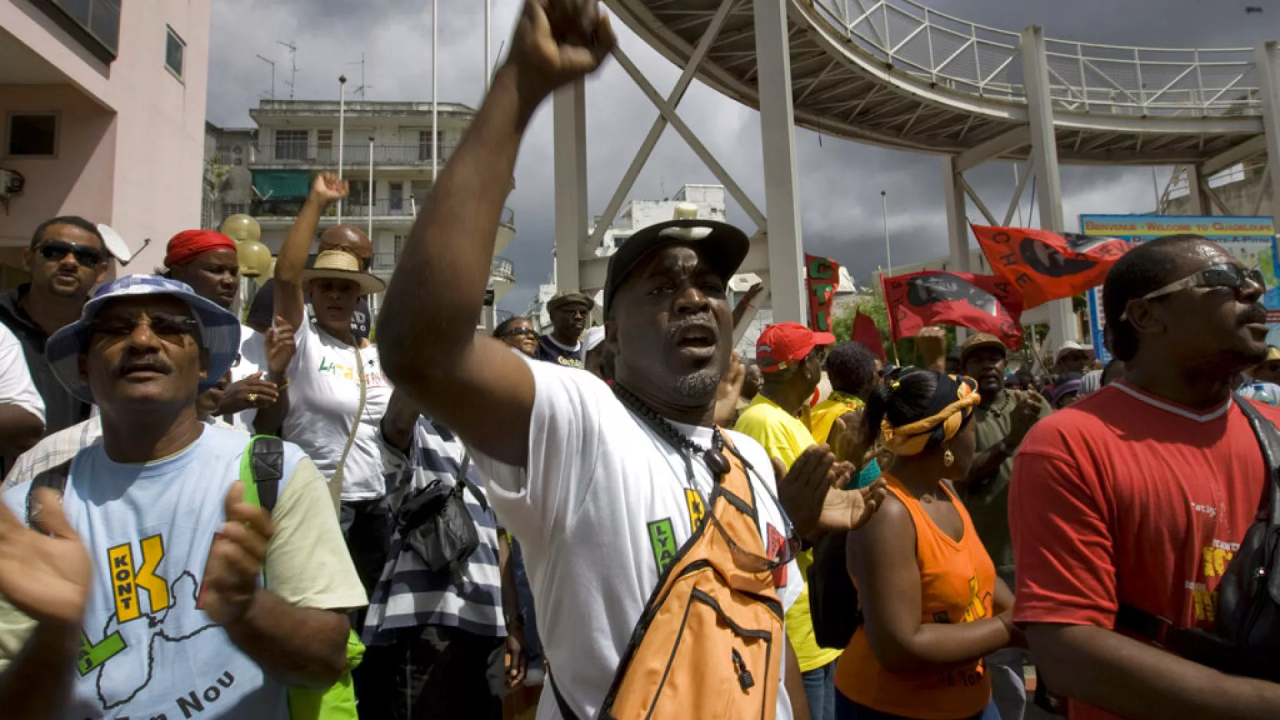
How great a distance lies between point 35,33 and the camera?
34.0 ft

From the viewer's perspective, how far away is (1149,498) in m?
1.85

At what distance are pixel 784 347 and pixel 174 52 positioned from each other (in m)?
14.2

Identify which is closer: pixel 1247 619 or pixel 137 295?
pixel 1247 619

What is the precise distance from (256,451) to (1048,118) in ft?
61.3

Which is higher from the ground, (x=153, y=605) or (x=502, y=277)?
(x=502, y=277)

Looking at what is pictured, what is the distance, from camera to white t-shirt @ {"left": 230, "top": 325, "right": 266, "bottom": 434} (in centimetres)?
365

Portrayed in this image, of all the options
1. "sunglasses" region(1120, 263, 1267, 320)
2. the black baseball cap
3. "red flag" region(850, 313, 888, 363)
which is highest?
"red flag" region(850, 313, 888, 363)

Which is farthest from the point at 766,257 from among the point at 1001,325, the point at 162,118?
the point at 162,118

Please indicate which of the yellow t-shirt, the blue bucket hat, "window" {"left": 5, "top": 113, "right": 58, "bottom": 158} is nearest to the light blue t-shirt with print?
the blue bucket hat

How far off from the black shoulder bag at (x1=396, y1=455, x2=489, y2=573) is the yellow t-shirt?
135cm

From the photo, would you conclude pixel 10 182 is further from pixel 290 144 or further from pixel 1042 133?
pixel 290 144

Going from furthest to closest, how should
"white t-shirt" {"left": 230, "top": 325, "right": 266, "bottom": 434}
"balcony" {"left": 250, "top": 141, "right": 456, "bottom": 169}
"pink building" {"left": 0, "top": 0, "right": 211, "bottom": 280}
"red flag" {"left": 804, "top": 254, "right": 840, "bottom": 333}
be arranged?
"balcony" {"left": 250, "top": 141, "right": 456, "bottom": 169} → "pink building" {"left": 0, "top": 0, "right": 211, "bottom": 280} → "red flag" {"left": 804, "top": 254, "right": 840, "bottom": 333} → "white t-shirt" {"left": 230, "top": 325, "right": 266, "bottom": 434}

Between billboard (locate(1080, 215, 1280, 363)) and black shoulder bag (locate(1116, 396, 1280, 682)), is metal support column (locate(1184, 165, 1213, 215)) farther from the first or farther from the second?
black shoulder bag (locate(1116, 396, 1280, 682))

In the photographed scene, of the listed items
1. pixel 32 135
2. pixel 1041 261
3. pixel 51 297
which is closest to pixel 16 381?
pixel 51 297
